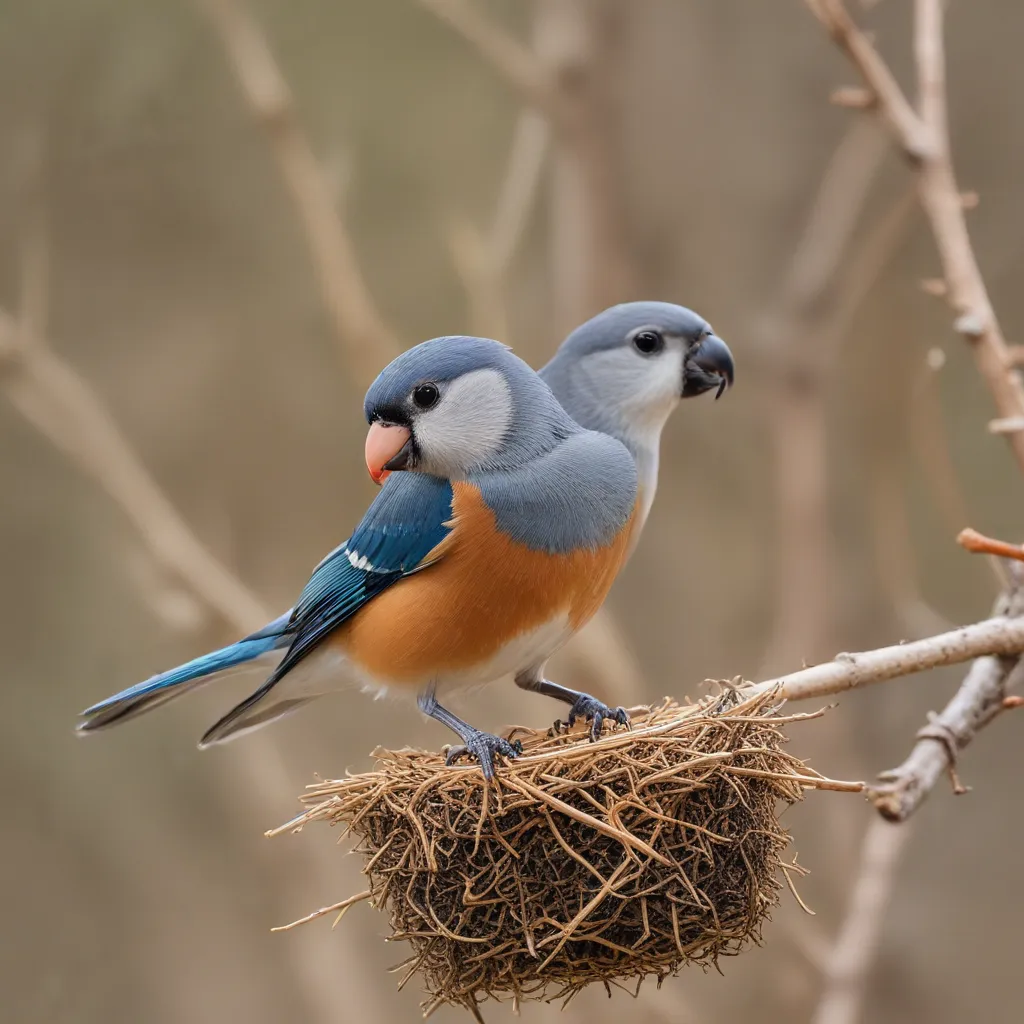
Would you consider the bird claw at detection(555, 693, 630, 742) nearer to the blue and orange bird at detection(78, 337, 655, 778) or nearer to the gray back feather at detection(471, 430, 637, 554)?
the blue and orange bird at detection(78, 337, 655, 778)

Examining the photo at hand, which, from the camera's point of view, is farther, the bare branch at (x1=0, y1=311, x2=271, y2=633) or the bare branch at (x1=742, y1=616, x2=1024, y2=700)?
the bare branch at (x1=0, y1=311, x2=271, y2=633)

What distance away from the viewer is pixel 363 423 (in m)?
4.72

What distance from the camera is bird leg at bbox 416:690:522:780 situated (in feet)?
5.51

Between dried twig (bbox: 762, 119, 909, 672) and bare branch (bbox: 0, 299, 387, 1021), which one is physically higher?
bare branch (bbox: 0, 299, 387, 1021)

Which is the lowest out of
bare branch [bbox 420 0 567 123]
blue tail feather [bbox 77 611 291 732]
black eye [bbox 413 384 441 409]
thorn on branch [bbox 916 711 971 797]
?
thorn on branch [bbox 916 711 971 797]

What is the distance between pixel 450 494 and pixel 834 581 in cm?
236

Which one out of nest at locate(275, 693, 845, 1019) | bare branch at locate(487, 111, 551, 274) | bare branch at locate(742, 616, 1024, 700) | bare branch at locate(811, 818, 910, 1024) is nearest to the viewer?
nest at locate(275, 693, 845, 1019)

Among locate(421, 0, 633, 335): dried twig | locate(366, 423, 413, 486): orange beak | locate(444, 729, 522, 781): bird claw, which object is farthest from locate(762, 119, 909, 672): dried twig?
locate(366, 423, 413, 486): orange beak

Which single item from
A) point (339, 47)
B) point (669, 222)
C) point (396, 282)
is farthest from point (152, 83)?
point (669, 222)

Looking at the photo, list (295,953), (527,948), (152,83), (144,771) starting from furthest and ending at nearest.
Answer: (144,771), (152,83), (295,953), (527,948)

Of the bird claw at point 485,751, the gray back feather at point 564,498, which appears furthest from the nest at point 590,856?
the gray back feather at point 564,498

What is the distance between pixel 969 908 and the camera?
13.0ft

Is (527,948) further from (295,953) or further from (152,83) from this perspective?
(152,83)

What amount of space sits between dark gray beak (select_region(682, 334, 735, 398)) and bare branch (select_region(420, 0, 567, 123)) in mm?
1441
